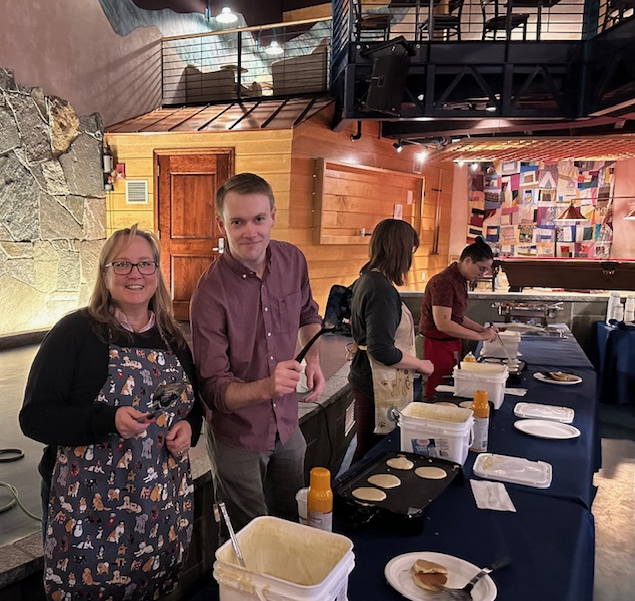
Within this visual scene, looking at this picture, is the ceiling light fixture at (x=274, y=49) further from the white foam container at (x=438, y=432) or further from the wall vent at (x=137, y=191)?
the white foam container at (x=438, y=432)

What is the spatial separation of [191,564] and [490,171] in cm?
1055

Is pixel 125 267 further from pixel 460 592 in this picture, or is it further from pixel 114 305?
pixel 460 592

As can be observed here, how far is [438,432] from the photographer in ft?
6.11

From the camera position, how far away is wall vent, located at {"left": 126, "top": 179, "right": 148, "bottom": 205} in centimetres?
734

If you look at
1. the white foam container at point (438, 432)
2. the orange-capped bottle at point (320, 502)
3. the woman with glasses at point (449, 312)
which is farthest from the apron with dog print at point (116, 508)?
the woman with glasses at point (449, 312)

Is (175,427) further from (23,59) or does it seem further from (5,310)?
(23,59)

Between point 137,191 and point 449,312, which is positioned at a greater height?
point 137,191

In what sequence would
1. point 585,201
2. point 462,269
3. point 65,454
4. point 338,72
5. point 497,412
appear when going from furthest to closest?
point 585,201, point 338,72, point 462,269, point 497,412, point 65,454

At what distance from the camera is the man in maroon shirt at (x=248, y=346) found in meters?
1.71

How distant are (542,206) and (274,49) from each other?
5.92 metres

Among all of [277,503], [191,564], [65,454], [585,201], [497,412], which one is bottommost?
[191,564]

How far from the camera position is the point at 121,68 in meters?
7.75

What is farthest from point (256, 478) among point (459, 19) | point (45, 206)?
point (459, 19)

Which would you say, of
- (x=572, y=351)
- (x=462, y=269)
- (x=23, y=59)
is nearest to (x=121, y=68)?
(x=23, y=59)
